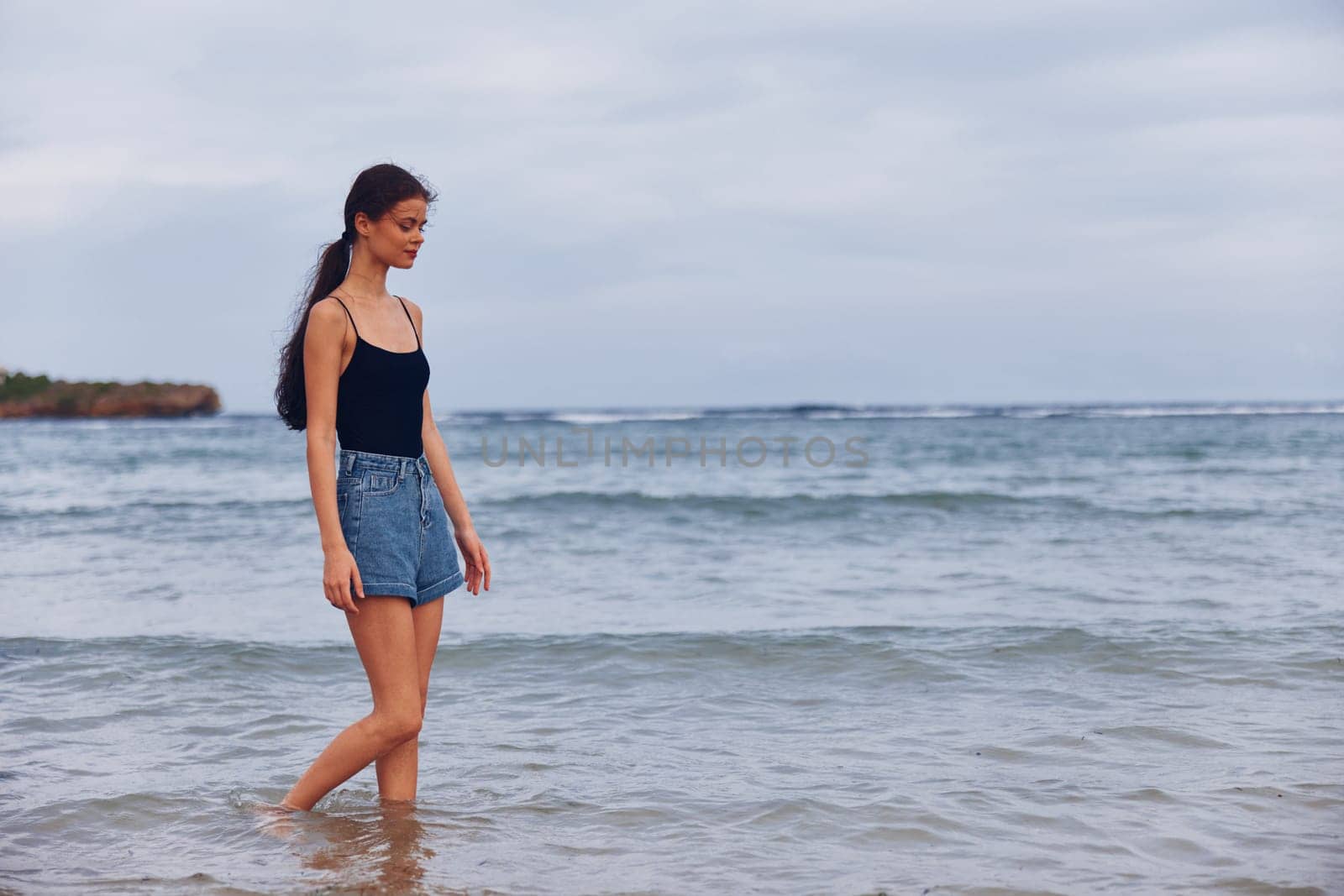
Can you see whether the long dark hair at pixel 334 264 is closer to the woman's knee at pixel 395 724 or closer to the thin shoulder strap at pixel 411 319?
the thin shoulder strap at pixel 411 319

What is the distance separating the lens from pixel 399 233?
120 inches

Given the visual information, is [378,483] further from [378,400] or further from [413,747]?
[413,747]

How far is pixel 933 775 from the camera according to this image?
4.07 m

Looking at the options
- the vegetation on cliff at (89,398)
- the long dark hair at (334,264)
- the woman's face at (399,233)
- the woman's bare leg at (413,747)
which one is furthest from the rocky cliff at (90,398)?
the woman's face at (399,233)

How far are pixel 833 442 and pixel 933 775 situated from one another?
2980cm

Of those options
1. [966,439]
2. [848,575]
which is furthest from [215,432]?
[848,575]

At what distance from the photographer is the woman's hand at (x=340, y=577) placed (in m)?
2.91

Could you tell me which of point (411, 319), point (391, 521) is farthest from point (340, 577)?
point (411, 319)

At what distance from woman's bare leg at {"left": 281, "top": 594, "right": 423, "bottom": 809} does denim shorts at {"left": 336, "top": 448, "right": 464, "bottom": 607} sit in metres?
0.07

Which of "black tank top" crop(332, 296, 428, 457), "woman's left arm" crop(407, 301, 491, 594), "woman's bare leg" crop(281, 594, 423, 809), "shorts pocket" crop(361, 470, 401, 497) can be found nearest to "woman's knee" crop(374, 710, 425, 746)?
"woman's bare leg" crop(281, 594, 423, 809)

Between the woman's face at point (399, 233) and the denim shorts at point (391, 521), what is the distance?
565mm

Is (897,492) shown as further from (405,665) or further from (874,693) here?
(405,665)

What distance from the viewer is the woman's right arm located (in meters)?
2.92

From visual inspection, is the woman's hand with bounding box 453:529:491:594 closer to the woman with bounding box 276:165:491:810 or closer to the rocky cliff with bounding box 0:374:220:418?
the woman with bounding box 276:165:491:810
